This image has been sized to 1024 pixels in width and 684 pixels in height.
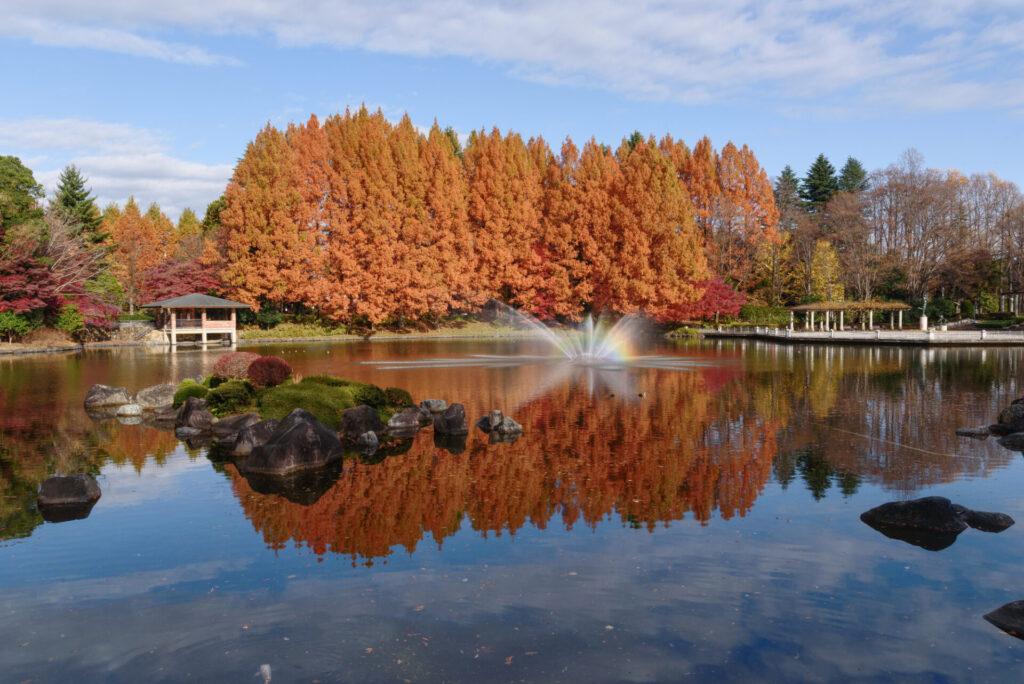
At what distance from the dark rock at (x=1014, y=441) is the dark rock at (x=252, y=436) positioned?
1284 centimetres

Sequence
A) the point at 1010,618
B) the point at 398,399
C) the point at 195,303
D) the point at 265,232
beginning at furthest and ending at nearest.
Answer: the point at 265,232
the point at 195,303
the point at 398,399
the point at 1010,618

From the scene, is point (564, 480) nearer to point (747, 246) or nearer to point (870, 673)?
point (870, 673)

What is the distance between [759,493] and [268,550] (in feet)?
20.1

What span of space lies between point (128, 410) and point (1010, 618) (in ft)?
55.4

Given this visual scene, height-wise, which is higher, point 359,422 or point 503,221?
point 503,221

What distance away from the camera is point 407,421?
14.7 m

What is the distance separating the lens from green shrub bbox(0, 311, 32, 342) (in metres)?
37.2

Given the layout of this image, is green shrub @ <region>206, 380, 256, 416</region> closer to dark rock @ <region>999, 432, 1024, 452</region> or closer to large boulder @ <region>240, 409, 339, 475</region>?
large boulder @ <region>240, 409, 339, 475</region>

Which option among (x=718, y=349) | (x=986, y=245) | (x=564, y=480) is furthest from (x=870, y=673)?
(x=986, y=245)

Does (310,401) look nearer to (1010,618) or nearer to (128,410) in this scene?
(128,410)

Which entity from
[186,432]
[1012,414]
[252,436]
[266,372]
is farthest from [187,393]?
[1012,414]

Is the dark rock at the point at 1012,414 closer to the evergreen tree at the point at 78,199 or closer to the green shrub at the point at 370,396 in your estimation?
the green shrub at the point at 370,396

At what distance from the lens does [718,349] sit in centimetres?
3878

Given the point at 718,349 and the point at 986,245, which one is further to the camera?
the point at 986,245
